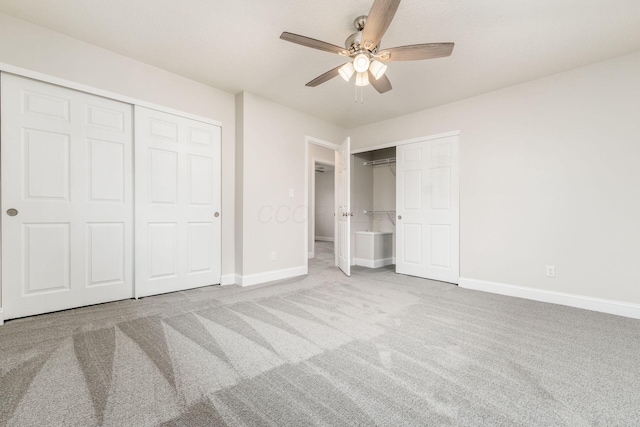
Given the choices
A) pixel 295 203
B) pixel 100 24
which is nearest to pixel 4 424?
pixel 100 24

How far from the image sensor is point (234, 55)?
9.50 ft

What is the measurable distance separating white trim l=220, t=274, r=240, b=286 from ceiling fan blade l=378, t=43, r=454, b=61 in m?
3.14

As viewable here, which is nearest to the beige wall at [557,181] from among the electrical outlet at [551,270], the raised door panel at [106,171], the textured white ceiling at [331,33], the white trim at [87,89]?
the electrical outlet at [551,270]

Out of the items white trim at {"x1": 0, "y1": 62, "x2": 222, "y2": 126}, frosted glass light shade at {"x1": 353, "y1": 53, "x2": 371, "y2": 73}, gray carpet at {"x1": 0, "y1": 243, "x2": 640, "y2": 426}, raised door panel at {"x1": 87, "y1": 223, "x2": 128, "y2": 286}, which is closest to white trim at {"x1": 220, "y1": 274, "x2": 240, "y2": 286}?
gray carpet at {"x1": 0, "y1": 243, "x2": 640, "y2": 426}

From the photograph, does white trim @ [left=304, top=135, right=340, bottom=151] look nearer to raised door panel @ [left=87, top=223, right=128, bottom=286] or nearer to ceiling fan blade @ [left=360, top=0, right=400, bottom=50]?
ceiling fan blade @ [left=360, top=0, right=400, bottom=50]

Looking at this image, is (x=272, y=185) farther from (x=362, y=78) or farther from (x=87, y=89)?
(x=87, y=89)

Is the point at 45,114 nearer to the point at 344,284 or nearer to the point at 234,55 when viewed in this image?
the point at 234,55

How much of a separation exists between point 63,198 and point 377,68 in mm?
3141

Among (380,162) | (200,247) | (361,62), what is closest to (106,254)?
(200,247)

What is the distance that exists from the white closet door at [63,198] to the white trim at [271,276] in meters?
1.30

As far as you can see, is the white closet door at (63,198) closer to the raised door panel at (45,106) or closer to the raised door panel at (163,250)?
the raised door panel at (45,106)

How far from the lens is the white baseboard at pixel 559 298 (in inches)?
108

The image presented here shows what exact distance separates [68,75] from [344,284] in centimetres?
378

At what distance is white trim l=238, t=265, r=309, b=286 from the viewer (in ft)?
12.3
